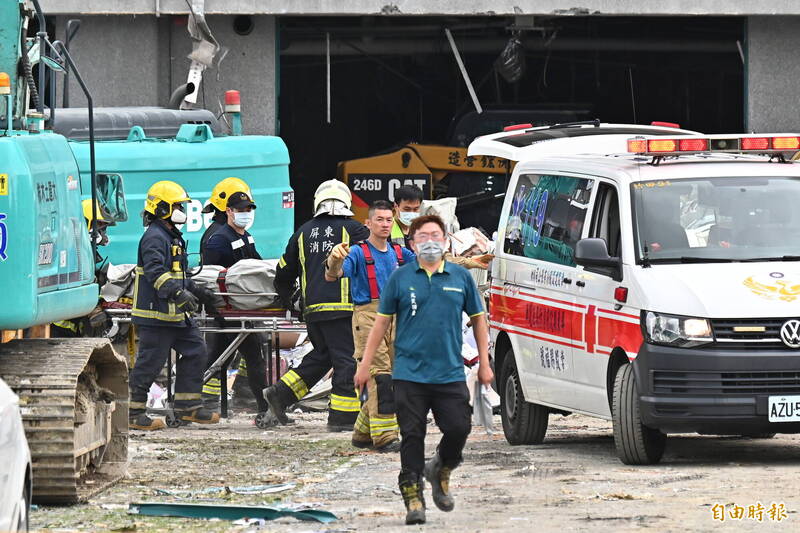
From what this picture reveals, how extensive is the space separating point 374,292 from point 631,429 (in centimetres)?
234

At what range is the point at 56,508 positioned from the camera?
9.70m

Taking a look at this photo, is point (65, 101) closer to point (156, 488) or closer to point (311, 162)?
point (156, 488)

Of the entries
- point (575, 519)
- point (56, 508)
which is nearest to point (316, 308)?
point (56, 508)

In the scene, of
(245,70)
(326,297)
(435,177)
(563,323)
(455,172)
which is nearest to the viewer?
(563,323)

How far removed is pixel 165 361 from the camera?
14.2m

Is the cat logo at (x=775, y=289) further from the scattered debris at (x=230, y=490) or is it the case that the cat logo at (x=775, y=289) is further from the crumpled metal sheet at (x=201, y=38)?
the crumpled metal sheet at (x=201, y=38)

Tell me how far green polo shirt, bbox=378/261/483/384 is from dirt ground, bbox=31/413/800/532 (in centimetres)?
80

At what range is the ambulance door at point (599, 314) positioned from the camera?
1121 cm

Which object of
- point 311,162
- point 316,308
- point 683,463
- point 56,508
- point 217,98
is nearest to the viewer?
point 56,508

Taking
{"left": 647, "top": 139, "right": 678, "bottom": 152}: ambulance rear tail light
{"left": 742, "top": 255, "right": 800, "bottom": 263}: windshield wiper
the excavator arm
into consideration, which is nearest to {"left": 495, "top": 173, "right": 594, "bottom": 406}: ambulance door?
{"left": 647, "top": 139, "right": 678, "bottom": 152}: ambulance rear tail light

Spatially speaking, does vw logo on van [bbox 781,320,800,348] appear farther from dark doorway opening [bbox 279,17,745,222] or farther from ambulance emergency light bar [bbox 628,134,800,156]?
dark doorway opening [bbox 279,17,745,222]

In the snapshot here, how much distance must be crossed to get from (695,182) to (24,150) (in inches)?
178

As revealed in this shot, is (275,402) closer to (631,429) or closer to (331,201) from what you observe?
(331,201)

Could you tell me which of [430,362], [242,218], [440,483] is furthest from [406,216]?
[440,483]
